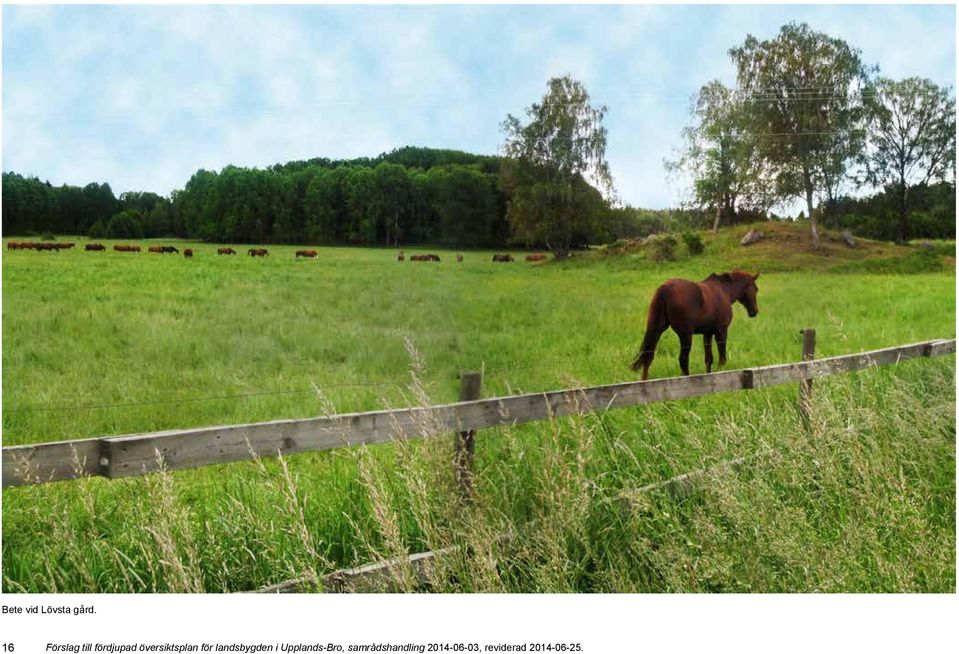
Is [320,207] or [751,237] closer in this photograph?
[320,207]

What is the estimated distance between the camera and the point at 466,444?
12.0 feet

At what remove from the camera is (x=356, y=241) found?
189 inches

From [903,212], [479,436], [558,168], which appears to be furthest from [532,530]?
[903,212]

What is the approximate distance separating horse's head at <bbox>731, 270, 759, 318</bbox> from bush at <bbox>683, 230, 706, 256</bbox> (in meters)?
0.40

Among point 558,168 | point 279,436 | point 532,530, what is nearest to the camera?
point 279,436

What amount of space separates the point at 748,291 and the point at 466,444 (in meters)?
3.13

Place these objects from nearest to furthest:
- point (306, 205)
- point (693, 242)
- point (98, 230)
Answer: point (98, 230), point (306, 205), point (693, 242)

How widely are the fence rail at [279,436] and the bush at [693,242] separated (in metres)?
1.39

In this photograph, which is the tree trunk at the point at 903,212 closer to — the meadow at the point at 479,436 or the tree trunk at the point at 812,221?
the meadow at the point at 479,436

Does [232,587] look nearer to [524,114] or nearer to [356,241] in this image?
[356,241]

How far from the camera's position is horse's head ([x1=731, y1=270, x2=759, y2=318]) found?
5816 millimetres

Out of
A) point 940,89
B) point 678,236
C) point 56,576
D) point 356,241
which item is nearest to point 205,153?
point 356,241

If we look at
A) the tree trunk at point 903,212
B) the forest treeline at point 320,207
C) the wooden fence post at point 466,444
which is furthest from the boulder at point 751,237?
the wooden fence post at point 466,444

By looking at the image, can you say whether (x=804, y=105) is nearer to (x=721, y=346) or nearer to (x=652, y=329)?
(x=721, y=346)
